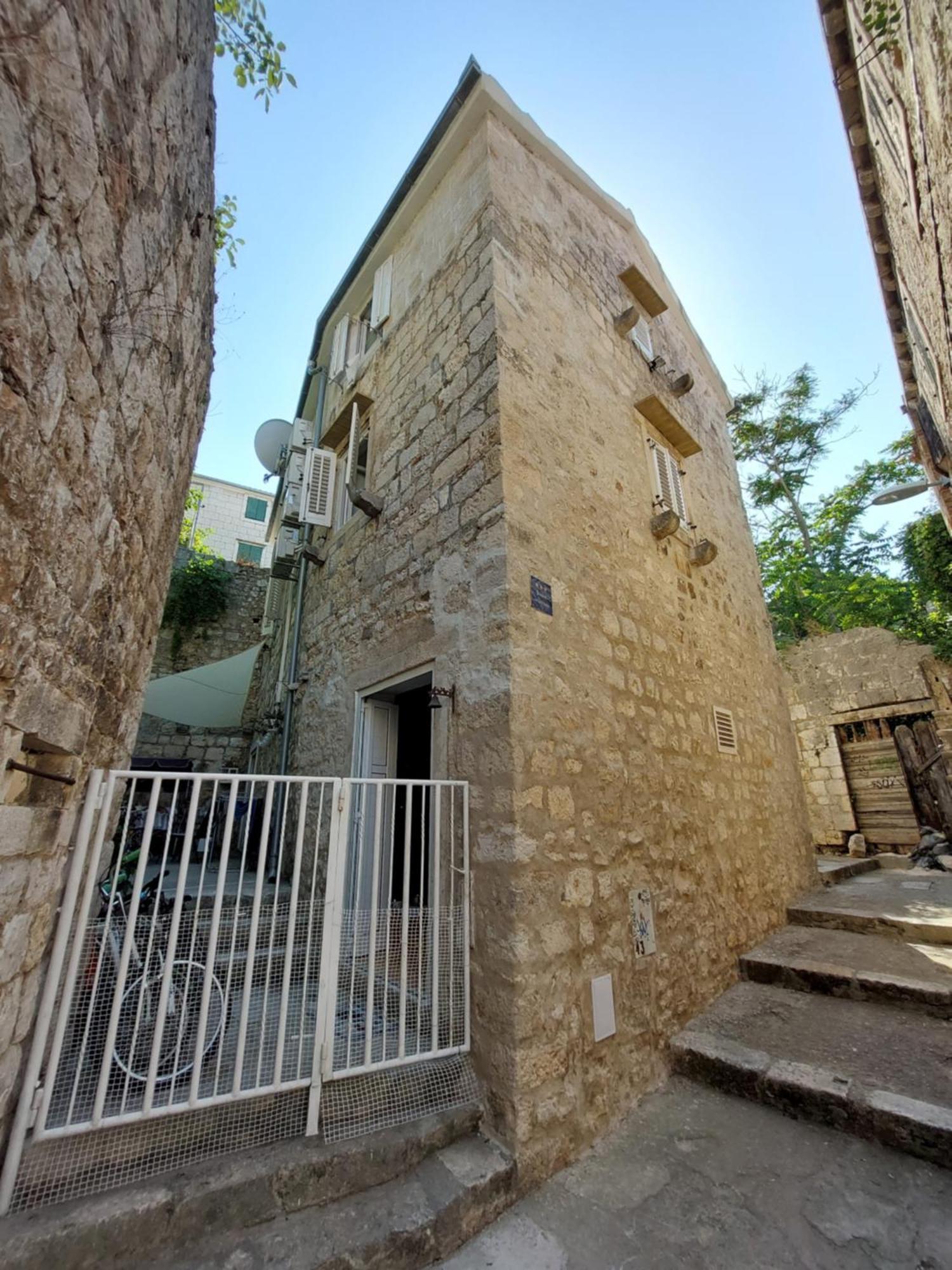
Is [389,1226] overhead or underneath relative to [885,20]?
underneath

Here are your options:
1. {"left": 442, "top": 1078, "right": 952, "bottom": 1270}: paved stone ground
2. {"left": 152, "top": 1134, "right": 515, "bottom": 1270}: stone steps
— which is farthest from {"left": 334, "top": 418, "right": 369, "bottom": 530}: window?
{"left": 442, "top": 1078, "right": 952, "bottom": 1270}: paved stone ground

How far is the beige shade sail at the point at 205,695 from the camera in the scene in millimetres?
7875

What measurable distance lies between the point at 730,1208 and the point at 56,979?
9.38ft

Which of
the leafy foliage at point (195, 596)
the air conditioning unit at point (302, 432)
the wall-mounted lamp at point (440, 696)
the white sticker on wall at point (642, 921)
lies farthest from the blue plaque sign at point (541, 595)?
the leafy foliage at point (195, 596)

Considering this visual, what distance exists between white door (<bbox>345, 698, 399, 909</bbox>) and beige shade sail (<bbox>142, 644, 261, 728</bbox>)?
5.29m

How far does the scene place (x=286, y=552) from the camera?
249 inches

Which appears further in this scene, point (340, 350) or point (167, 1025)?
point (340, 350)

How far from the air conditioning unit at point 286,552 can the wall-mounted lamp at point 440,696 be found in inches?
148

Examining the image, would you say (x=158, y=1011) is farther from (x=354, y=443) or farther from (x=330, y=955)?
(x=354, y=443)

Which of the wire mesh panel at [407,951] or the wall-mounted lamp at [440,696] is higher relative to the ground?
the wall-mounted lamp at [440,696]

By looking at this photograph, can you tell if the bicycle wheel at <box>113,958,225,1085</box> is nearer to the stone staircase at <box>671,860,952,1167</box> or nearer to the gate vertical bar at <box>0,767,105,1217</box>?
the gate vertical bar at <box>0,767,105,1217</box>

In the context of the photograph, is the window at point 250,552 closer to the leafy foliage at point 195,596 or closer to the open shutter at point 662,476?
the leafy foliage at point 195,596

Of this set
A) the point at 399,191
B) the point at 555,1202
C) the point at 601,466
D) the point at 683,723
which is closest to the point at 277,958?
the point at 555,1202

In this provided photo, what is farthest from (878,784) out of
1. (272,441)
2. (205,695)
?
(272,441)
